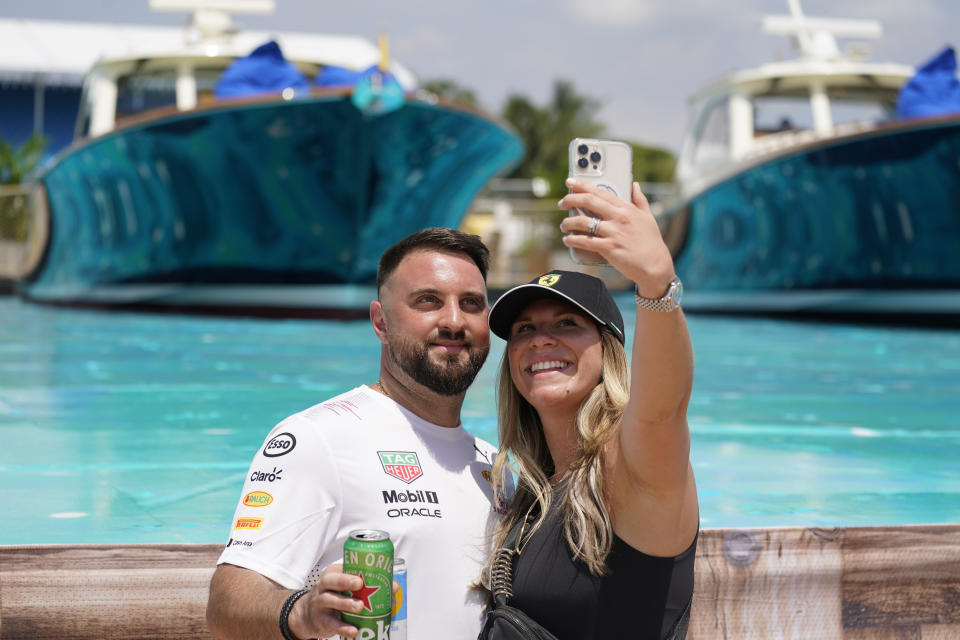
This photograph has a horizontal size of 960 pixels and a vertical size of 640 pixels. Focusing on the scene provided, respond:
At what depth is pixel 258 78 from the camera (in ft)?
38.1

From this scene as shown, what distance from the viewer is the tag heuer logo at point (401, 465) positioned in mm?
1924

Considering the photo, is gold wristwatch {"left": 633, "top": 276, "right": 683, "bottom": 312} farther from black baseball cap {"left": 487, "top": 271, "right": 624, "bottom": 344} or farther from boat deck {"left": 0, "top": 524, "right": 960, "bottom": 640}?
boat deck {"left": 0, "top": 524, "right": 960, "bottom": 640}

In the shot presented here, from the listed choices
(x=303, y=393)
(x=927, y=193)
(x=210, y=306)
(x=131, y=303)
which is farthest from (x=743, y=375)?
(x=131, y=303)

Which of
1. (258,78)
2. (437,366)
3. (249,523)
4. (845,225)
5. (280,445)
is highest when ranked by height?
(258,78)

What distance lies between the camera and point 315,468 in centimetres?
182

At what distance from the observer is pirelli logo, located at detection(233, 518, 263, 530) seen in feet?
5.81

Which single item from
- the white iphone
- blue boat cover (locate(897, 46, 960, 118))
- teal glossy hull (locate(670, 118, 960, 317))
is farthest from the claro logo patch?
blue boat cover (locate(897, 46, 960, 118))

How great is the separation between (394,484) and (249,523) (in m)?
0.28

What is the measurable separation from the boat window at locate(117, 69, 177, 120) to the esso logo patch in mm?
12884

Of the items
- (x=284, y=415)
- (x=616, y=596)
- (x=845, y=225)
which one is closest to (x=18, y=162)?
(x=845, y=225)

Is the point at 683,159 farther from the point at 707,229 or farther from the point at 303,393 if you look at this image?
the point at 303,393

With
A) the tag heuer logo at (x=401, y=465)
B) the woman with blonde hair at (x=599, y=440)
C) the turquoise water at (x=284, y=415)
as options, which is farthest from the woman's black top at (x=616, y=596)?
the turquoise water at (x=284, y=415)

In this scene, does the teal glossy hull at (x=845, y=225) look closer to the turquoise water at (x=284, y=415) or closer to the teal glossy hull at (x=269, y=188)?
the turquoise water at (x=284, y=415)

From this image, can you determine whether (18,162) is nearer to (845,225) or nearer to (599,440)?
(845,225)
